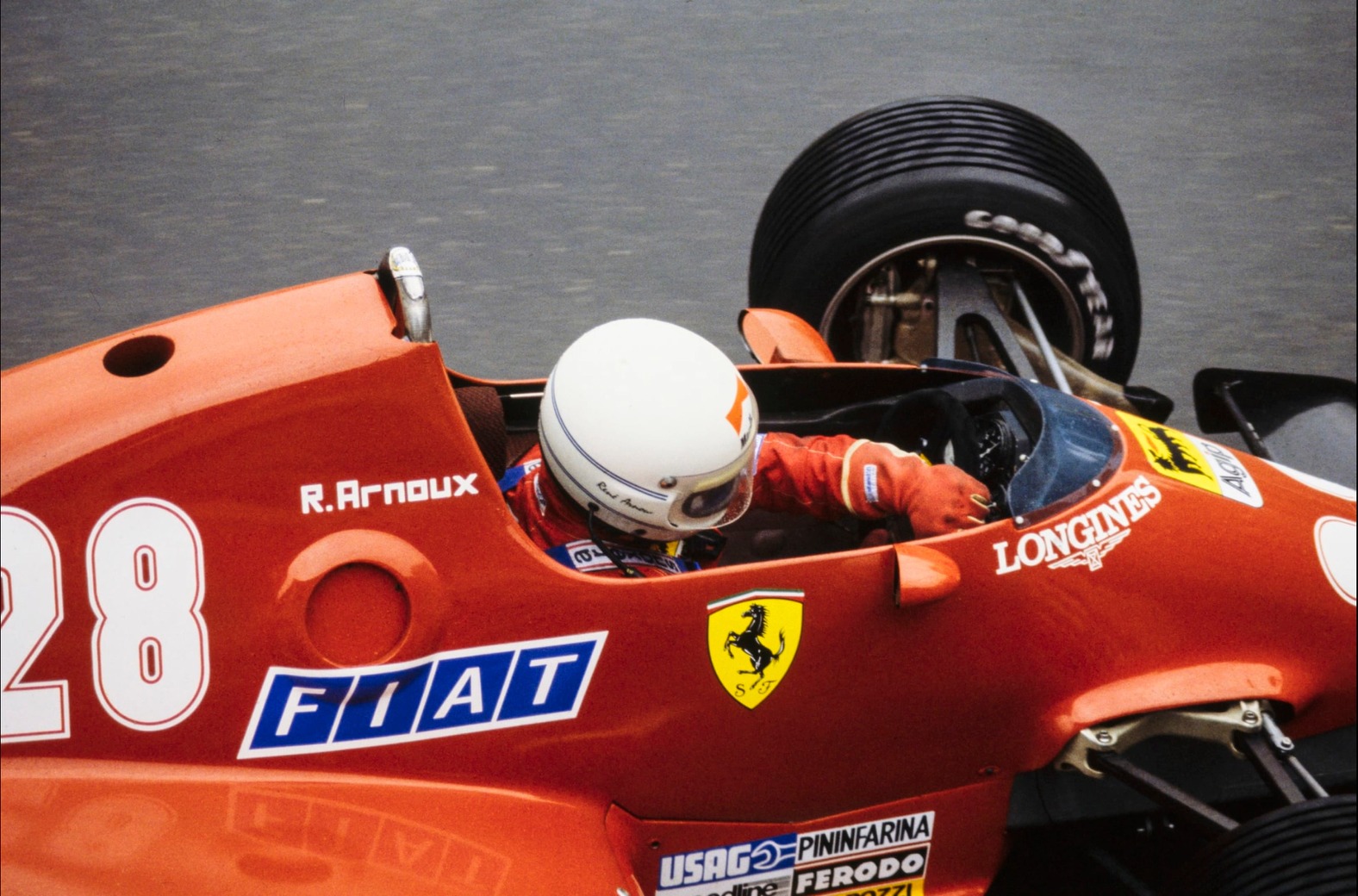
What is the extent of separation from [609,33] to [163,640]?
3533 millimetres

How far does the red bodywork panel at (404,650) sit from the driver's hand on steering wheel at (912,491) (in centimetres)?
14

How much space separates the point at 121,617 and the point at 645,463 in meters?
0.86

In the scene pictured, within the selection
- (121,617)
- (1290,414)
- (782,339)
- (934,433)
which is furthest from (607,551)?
(1290,414)

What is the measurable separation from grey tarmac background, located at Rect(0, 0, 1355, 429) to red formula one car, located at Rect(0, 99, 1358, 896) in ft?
5.48

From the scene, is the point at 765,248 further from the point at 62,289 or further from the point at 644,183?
the point at 62,289

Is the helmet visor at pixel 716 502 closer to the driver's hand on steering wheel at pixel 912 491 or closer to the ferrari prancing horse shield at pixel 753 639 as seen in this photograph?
the ferrari prancing horse shield at pixel 753 639

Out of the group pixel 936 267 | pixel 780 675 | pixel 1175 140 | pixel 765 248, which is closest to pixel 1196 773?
pixel 780 675

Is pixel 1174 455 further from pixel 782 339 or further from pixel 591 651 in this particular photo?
pixel 591 651

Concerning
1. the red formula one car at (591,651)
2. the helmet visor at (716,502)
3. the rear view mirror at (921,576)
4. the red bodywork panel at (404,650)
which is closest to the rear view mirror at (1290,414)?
the red formula one car at (591,651)

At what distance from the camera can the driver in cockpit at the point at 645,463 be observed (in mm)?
2279

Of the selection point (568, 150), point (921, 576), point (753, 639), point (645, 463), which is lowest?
point (753, 639)

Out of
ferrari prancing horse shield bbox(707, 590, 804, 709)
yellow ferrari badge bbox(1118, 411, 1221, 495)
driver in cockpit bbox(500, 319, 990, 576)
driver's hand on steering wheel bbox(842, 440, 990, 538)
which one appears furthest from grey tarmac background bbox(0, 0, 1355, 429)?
ferrari prancing horse shield bbox(707, 590, 804, 709)

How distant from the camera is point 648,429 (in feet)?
7.44

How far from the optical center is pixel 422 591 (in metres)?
2.21
